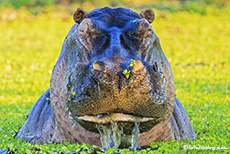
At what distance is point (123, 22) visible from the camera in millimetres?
4145

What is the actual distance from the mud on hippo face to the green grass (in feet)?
1.74

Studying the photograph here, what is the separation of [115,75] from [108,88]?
109mm

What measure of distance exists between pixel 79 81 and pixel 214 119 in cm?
357

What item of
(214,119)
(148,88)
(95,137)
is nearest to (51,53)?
(214,119)

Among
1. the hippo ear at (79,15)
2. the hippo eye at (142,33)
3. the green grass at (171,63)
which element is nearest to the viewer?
the hippo eye at (142,33)

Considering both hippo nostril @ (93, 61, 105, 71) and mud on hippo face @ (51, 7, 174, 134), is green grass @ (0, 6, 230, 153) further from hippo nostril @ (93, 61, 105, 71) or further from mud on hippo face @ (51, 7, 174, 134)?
hippo nostril @ (93, 61, 105, 71)


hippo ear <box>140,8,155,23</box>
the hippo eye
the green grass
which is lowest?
the green grass

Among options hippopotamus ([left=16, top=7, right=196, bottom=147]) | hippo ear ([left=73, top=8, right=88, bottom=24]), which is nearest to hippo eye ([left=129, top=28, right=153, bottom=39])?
hippopotamus ([left=16, top=7, right=196, bottom=147])

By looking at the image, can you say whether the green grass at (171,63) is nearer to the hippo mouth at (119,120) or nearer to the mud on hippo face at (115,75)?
the hippo mouth at (119,120)

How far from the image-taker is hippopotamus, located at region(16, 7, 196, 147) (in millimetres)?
3238

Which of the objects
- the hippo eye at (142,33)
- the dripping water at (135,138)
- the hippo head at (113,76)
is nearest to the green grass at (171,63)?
the dripping water at (135,138)

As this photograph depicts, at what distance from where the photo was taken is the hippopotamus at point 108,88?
3.24m

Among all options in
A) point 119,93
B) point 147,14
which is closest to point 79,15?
point 147,14

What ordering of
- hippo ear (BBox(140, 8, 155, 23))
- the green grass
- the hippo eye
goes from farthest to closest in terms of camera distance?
the green grass
hippo ear (BBox(140, 8, 155, 23))
the hippo eye
